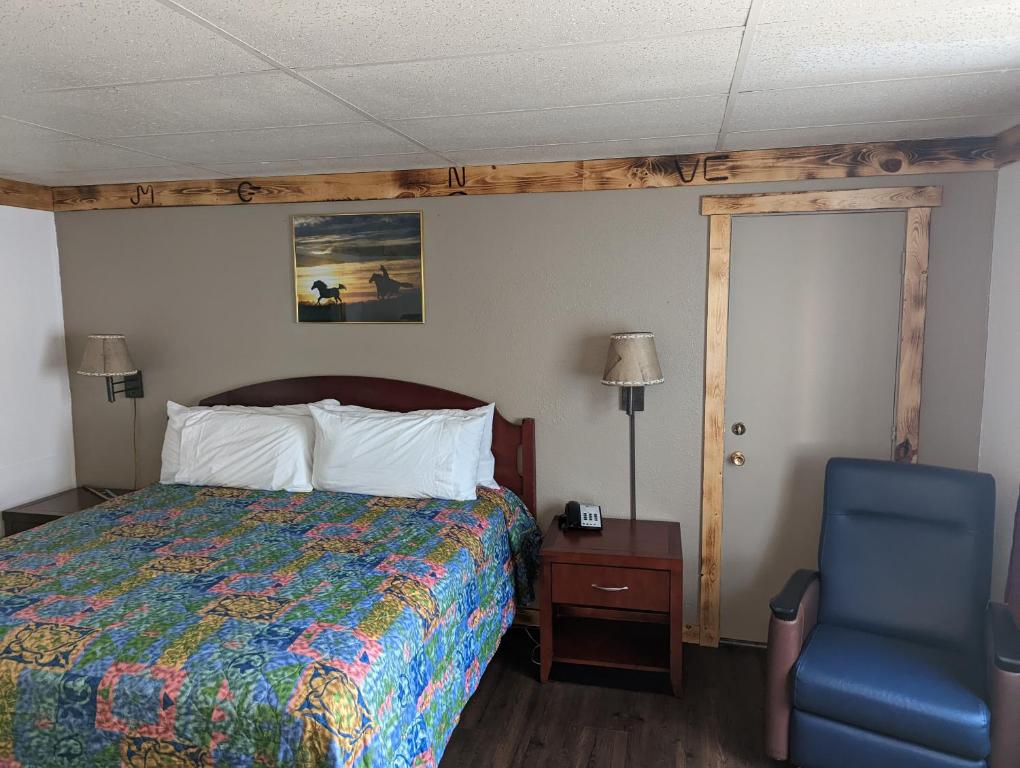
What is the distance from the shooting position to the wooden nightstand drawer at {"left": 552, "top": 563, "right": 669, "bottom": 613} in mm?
2838

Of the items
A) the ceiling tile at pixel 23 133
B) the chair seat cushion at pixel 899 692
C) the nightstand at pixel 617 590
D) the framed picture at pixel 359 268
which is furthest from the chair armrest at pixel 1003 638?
the ceiling tile at pixel 23 133

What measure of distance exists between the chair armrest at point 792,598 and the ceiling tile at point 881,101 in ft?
5.43

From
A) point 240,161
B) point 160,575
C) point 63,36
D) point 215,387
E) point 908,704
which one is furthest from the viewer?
point 215,387

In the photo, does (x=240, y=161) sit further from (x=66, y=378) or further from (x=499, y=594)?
(x=499, y=594)

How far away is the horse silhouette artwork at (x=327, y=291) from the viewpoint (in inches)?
141

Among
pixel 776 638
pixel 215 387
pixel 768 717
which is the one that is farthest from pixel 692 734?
pixel 215 387

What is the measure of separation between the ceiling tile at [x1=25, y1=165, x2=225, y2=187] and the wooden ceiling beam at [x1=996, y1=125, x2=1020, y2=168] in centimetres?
334

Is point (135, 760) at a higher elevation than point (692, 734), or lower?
higher

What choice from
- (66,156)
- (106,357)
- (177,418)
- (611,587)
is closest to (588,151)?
(611,587)

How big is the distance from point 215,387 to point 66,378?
0.96 metres

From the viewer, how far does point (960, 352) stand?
9.43ft

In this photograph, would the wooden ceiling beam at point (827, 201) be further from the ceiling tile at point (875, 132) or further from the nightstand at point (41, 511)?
the nightstand at point (41, 511)

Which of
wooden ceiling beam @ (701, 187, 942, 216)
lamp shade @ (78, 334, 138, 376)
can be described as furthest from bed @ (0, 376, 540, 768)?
wooden ceiling beam @ (701, 187, 942, 216)

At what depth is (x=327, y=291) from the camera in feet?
11.8
